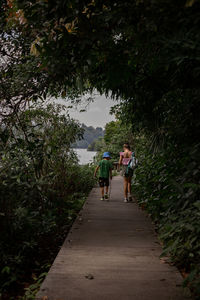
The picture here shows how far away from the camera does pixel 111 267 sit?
12.8 feet

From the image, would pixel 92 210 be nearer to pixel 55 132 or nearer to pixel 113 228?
pixel 113 228

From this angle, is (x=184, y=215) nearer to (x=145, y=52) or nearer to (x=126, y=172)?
(x=145, y=52)

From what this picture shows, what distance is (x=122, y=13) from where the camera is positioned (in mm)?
2934

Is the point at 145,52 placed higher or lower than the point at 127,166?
higher

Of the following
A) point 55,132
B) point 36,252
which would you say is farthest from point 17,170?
point 55,132

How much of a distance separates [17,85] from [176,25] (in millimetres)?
3364

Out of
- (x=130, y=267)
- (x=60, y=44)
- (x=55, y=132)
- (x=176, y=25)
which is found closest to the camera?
(x=176, y=25)

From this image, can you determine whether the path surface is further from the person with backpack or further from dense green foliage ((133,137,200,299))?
the person with backpack

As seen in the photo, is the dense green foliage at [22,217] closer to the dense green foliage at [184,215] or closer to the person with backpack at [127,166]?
the dense green foliage at [184,215]

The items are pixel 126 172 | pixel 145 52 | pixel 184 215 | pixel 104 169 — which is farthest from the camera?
pixel 104 169

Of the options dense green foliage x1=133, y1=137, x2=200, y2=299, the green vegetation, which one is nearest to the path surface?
dense green foliage x1=133, y1=137, x2=200, y2=299

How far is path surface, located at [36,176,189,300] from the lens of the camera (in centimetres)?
313

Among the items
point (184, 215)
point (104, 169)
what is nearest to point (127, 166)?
point (104, 169)

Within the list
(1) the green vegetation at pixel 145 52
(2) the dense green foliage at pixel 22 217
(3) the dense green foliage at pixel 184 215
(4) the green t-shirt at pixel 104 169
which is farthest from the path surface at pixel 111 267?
(4) the green t-shirt at pixel 104 169
